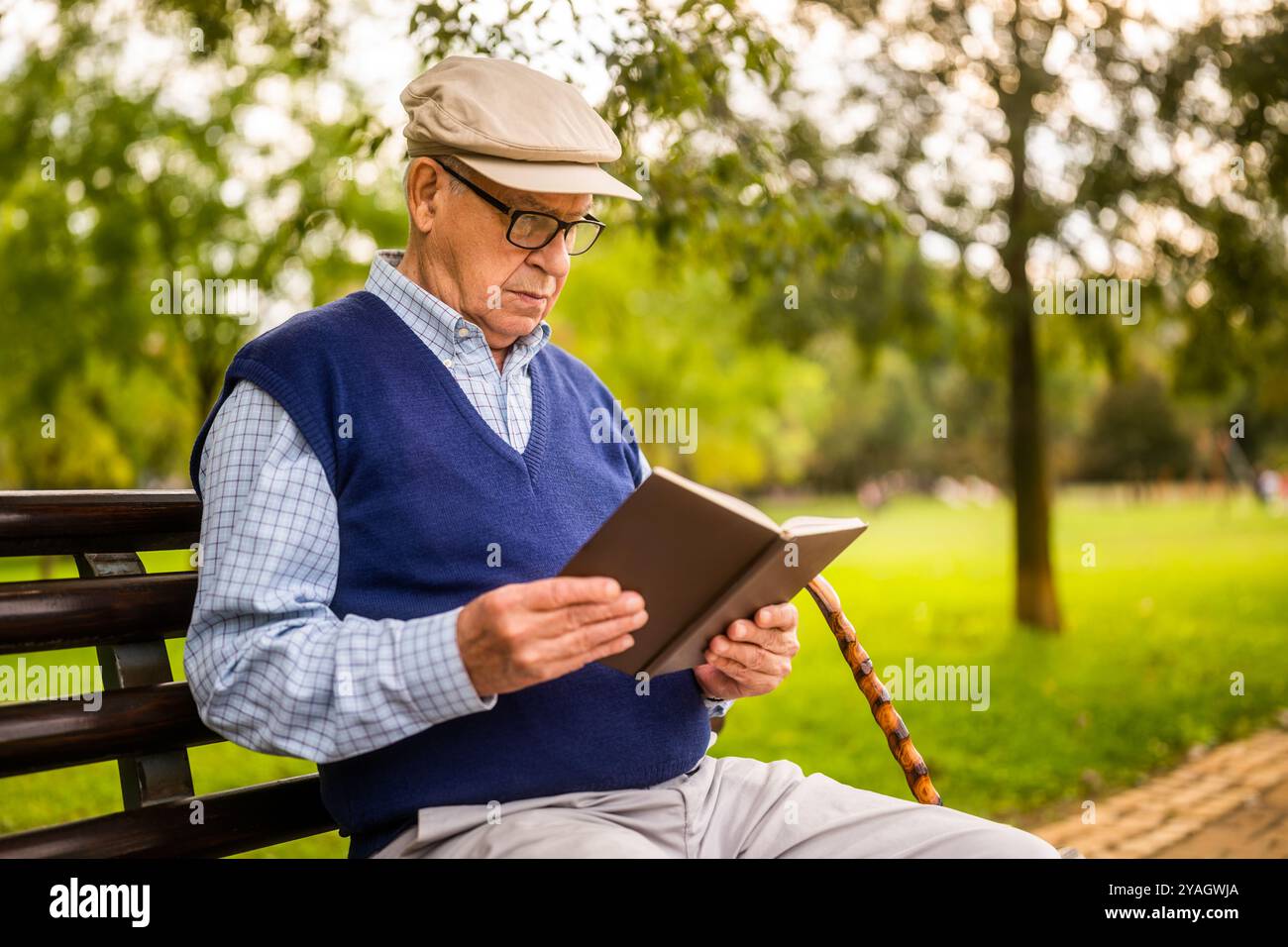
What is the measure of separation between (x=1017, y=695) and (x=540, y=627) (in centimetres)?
701

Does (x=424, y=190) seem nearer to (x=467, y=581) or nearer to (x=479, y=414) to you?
(x=479, y=414)

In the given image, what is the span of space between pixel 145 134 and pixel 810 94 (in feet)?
24.1

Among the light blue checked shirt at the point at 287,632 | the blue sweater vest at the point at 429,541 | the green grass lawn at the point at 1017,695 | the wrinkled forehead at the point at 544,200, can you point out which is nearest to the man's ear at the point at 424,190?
the wrinkled forehead at the point at 544,200

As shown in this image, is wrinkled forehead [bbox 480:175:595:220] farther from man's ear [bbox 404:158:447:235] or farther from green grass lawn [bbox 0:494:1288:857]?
green grass lawn [bbox 0:494:1288:857]

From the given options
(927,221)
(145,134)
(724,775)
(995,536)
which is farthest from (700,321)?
(724,775)

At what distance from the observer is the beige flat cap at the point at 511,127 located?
2.18 m

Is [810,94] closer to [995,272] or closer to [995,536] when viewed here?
[995,272]

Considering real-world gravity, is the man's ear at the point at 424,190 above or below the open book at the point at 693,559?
above

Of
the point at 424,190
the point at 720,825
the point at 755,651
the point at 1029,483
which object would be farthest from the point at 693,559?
the point at 1029,483

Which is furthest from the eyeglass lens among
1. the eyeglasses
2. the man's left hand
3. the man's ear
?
the man's left hand

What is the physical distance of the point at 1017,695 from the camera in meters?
8.09

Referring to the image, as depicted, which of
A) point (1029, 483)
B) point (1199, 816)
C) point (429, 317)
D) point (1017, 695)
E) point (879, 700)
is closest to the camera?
point (429, 317)

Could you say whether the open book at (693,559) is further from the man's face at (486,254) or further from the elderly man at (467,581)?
the man's face at (486,254)

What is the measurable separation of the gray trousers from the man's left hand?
0.19m
